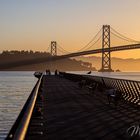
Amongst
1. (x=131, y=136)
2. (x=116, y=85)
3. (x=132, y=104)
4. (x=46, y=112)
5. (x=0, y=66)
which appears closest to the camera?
(x=131, y=136)

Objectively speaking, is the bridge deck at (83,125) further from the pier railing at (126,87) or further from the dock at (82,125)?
the pier railing at (126,87)

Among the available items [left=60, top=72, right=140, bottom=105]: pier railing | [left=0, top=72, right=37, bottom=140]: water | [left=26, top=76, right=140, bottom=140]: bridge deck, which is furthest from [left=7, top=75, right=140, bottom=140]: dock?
[left=60, top=72, right=140, bottom=105]: pier railing

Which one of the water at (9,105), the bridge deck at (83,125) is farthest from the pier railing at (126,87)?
the water at (9,105)

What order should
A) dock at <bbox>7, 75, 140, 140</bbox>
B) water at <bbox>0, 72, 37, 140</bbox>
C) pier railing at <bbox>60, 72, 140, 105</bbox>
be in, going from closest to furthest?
dock at <bbox>7, 75, 140, 140</bbox> → pier railing at <bbox>60, 72, 140, 105</bbox> → water at <bbox>0, 72, 37, 140</bbox>

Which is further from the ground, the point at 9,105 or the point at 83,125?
the point at 83,125

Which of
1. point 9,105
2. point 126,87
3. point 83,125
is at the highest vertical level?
point 126,87

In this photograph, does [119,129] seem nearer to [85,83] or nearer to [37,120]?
[37,120]

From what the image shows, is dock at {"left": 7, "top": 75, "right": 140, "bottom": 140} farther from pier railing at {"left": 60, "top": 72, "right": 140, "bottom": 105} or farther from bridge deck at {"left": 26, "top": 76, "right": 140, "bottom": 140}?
pier railing at {"left": 60, "top": 72, "right": 140, "bottom": 105}

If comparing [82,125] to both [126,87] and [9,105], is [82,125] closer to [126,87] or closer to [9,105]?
[126,87]

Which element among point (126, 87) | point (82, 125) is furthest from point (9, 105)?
point (82, 125)

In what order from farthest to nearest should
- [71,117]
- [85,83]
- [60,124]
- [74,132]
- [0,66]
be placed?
[0,66] → [85,83] → [71,117] → [60,124] → [74,132]

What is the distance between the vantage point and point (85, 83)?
39562 mm

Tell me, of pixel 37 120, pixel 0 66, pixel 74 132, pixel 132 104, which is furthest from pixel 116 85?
pixel 0 66

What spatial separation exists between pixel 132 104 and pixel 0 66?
124143 millimetres
